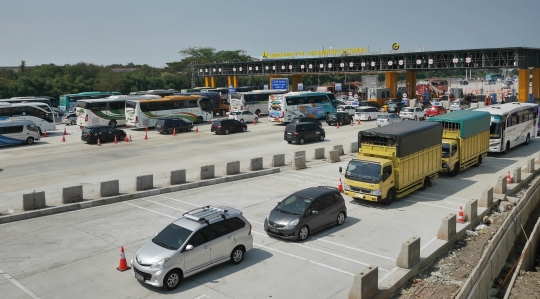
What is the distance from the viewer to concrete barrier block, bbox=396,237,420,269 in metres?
13.0

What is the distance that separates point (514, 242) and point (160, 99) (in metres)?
34.7

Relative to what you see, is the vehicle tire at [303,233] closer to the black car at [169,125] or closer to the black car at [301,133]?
the black car at [301,133]

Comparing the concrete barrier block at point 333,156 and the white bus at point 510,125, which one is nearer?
the concrete barrier block at point 333,156

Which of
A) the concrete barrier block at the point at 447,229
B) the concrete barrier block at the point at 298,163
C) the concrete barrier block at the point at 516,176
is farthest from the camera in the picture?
the concrete barrier block at the point at 298,163

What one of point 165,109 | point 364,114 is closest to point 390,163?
point 165,109

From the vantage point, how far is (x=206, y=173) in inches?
939

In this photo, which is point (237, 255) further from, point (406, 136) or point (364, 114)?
point (364, 114)

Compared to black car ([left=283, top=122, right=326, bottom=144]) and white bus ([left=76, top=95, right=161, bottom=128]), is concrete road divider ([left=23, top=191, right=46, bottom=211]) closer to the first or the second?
black car ([left=283, top=122, right=326, bottom=144])

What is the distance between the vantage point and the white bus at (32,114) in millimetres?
42562

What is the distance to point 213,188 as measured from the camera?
22.7 meters

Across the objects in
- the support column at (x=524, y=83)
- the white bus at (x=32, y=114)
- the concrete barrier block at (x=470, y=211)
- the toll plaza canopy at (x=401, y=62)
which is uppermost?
the toll plaza canopy at (x=401, y=62)

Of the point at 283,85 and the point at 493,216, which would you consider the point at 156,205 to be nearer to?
the point at 493,216

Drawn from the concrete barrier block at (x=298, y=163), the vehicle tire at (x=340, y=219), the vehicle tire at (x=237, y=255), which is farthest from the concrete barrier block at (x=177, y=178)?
the vehicle tire at (x=237, y=255)

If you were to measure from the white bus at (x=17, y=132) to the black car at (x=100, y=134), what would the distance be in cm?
385
